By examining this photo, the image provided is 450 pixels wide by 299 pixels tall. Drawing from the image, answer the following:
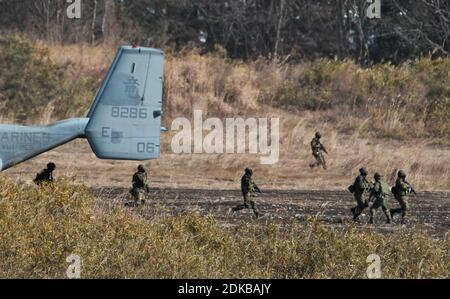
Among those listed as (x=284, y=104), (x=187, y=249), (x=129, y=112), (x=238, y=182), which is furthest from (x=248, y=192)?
(x=284, y=104)

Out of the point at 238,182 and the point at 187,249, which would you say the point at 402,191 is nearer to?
the point at 187,249

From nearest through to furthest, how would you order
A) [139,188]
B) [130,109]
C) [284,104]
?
1. [130,109]
2. [139,188]
3. [284,104]

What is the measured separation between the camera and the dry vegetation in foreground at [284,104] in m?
33.0

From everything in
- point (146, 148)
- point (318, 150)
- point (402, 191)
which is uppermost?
point (146, 148)

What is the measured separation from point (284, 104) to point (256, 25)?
13.1m

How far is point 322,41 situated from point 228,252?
37.1 m

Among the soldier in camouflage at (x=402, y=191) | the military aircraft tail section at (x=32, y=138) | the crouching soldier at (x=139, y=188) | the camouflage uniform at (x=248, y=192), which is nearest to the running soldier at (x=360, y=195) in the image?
the soldier in camouflage at (x=402, y=191)

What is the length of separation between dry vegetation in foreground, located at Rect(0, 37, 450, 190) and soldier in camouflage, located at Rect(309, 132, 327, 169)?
421 millimetres

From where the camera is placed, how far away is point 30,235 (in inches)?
707

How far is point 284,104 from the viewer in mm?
41781

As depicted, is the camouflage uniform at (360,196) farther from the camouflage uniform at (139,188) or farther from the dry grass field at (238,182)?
the camouflage uniform at (139,188)

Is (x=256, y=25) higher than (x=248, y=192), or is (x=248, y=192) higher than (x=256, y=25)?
(x=256, y=25)

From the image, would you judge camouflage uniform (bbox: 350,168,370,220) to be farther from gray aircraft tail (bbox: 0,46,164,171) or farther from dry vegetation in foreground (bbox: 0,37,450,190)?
dry vegetation in foreground (bbox: 0,37,450,190)

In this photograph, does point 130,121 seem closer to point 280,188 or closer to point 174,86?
point 280,188
